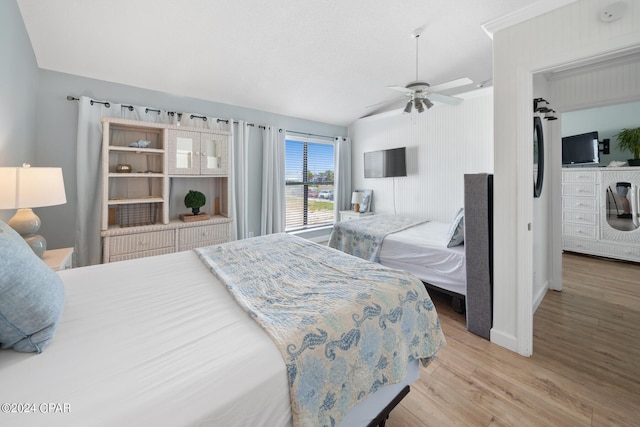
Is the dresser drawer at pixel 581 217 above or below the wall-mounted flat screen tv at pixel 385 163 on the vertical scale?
below

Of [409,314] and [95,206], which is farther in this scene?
[95,206]

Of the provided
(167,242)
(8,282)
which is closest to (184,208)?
(167,242)

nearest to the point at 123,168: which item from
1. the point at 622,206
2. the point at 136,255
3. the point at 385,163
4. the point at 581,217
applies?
the point at 136,255

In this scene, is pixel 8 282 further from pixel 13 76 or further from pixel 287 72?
pixel 287 72

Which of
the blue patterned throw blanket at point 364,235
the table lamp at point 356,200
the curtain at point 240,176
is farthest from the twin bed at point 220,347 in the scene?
the table lamp at point 356,200

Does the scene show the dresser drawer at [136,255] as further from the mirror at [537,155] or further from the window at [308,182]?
the mirror at [537,155]

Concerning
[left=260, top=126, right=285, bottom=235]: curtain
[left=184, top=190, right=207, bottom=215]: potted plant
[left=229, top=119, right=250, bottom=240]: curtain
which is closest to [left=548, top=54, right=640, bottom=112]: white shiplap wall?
[left=260, top=126, right=285, bottom=235]: curtain

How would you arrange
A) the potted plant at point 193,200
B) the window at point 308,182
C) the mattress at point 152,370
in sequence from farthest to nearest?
the window at point 308,182 → the potted plant at point 193,200 → the mattress at point 152,370

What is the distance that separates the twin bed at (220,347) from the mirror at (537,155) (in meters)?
1.89

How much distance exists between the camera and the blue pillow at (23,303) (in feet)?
2.48

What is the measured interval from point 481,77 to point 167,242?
4731mm

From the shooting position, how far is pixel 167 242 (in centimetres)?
307

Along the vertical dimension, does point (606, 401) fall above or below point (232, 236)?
below

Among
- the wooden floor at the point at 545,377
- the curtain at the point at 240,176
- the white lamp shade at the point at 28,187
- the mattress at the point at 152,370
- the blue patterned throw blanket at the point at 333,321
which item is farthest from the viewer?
the curtain at the point at 240,176
